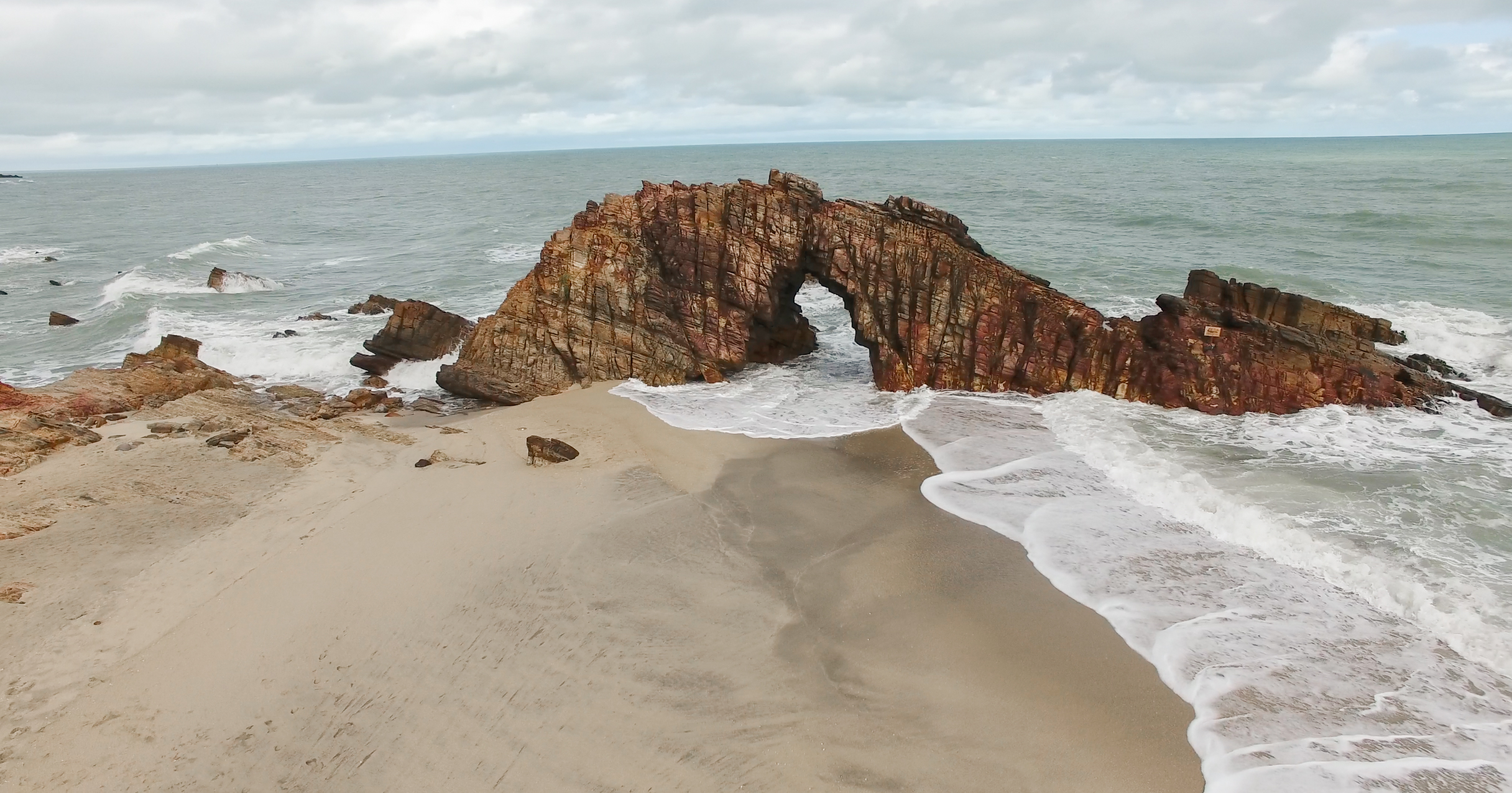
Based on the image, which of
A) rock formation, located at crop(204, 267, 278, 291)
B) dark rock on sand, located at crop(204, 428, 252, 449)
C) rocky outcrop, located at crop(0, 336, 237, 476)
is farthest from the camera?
rock formation, located at crop(204, 267, 278, 291)

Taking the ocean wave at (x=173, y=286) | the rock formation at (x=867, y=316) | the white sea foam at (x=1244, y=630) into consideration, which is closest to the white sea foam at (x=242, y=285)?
the ocean wave at (x=173, y=286)

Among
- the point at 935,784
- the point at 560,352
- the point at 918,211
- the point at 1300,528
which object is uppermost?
the point at 918,211

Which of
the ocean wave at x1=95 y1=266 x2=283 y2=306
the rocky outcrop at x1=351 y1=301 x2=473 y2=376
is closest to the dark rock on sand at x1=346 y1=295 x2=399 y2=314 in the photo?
the rocky outcrop at x1=351 y1=301 x2=473 y2=376

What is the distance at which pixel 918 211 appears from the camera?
66.1 feet

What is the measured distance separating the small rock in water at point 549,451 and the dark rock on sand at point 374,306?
720 inches

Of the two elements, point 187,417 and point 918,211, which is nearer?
point 187,417

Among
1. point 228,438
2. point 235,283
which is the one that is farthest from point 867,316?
point 235,283

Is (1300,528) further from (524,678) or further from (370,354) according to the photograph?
(370,354)

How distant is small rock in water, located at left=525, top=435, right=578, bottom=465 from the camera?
15648 millimetres

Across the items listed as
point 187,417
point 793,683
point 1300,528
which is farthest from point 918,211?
point 187,417

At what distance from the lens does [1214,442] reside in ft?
52.1

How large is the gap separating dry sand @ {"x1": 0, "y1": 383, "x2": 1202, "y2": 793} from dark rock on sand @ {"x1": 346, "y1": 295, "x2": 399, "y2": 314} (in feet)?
52.7

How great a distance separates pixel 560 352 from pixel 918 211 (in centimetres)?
983

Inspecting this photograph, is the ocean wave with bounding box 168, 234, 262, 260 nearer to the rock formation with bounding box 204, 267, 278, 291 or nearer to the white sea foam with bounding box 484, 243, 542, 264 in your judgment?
the rock formation with bounding box 204, 267, 278, 291
